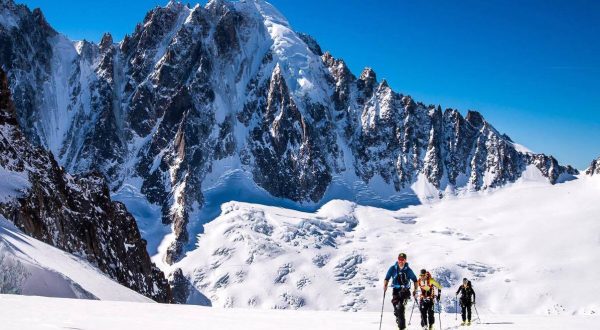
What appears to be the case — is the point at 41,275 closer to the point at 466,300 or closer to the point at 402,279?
the point at 402,279

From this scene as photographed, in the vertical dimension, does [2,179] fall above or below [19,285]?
above

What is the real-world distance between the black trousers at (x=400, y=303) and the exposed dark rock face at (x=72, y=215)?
39.3m

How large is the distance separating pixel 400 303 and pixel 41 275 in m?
16.4

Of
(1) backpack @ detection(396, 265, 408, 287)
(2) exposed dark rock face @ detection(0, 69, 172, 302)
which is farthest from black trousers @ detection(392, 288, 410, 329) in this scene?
(2) exposed dark rock face @ detection(0, 69, 172, 302)

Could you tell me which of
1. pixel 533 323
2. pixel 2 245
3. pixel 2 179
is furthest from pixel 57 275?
pixel 2 179

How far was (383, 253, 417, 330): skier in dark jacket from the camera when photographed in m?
23.5

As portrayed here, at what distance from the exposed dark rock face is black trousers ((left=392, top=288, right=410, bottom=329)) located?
129ft

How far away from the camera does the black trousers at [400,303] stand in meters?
23.4

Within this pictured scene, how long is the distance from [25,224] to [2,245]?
28.8 meters

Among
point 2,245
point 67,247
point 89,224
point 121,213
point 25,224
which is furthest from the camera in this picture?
point 121,213

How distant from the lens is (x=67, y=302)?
76.2ft

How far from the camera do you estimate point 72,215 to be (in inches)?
3086

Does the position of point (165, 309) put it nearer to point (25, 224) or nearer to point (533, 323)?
point (533, 323)

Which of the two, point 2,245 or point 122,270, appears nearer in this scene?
point 2,245
